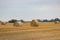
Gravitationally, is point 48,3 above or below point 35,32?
above

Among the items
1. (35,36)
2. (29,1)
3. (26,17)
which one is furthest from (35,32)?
(29,1)

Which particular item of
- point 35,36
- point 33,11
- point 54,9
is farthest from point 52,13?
point 35,36

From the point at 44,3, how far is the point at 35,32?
0.64m

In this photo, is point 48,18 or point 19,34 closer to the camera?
point 19,34

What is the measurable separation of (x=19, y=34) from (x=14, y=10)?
542mm

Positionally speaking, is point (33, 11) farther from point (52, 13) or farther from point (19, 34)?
point (19, 34)

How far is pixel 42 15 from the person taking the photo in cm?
122

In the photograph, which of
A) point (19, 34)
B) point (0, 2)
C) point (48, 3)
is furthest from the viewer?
point (48, 3)

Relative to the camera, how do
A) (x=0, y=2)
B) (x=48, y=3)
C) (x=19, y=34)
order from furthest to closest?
(x=48, y=3) → (x=0, y=2) → (x=19, y=34)

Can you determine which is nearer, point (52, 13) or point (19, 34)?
point (19, 34)

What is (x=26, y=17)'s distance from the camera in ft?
3.85

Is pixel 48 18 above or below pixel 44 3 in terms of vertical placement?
below

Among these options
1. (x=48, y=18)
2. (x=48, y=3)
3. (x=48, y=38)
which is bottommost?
(x=48, y=38)

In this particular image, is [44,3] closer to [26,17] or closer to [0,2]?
[26,17]
